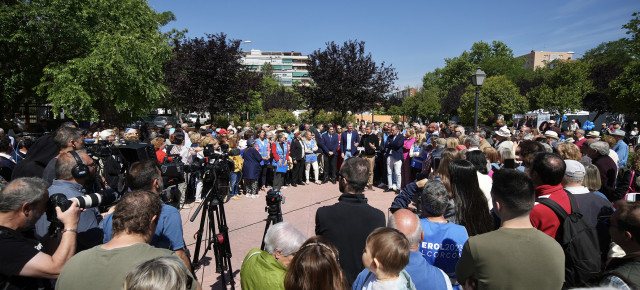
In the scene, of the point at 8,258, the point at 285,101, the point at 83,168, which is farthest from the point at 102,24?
the point at 285,101

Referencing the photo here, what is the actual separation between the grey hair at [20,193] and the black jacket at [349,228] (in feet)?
6.51

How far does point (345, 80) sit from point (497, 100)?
2001 centimetres

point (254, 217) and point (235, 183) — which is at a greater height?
point (235, 183)

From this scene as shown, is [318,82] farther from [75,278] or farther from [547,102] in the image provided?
[547,102]

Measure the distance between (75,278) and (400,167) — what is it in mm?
7954

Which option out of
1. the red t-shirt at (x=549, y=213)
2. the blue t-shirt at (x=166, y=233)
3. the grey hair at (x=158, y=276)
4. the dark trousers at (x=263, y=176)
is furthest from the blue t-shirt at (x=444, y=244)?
the dark trousers at (x=263, y=176)

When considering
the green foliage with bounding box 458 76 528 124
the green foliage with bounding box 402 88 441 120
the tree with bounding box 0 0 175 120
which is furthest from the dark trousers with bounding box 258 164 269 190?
the green foliage with bounding box 402 88 441 120

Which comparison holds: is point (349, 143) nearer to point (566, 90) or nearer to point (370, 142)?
point (370, 142)

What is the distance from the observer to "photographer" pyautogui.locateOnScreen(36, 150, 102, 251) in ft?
9.10

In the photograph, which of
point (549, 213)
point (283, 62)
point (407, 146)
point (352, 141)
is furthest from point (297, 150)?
point (283, 62)

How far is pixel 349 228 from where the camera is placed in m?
2.71

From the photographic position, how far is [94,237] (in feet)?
9.18

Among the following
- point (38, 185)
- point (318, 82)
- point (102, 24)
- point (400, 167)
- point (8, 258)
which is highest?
point (102, 24)

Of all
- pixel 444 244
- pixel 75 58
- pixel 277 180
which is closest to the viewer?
pixel 444 244
